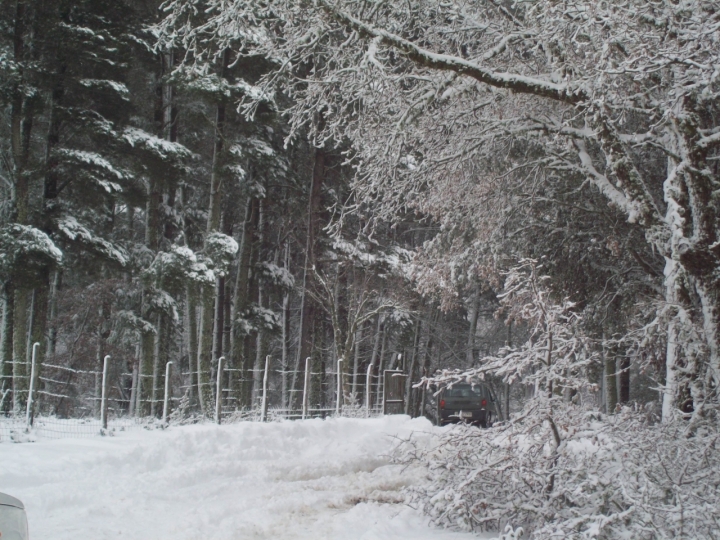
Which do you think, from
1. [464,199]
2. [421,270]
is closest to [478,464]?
[464,199]

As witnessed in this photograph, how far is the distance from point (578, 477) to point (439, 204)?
7.04 m

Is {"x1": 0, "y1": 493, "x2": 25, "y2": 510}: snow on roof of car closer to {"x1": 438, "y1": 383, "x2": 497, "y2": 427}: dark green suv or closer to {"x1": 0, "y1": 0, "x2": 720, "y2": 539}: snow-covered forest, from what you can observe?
{"x1": 0, "y1": 0, "x2": 720, "y2": 539}: snow-covered forest

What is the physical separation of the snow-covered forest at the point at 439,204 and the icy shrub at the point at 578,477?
24 mm

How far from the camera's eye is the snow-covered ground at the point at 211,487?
18.2ft

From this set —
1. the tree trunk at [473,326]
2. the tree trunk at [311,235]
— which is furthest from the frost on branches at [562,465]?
the tree trunk at [473,326]

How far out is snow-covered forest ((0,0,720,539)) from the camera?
5.64 m

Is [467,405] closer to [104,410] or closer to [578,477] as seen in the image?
[104,410]

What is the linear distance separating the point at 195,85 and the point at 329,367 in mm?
21465

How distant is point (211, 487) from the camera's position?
720 centimetres

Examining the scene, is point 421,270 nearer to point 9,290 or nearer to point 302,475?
point 302,475

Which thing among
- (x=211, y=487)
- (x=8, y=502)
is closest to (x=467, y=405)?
(x=211, y=487)

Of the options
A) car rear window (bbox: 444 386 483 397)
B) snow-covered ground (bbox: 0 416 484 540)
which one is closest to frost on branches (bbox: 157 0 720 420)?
snow-covered ground (bbox: 0 416 484 540)

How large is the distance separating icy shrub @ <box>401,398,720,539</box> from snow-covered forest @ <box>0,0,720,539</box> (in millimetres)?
24

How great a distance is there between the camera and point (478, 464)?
19.1 feet
